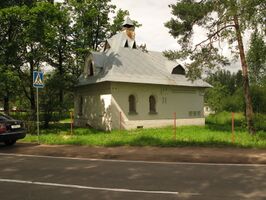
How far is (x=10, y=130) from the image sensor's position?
1405 centimetres

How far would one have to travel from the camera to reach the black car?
45.1 feet

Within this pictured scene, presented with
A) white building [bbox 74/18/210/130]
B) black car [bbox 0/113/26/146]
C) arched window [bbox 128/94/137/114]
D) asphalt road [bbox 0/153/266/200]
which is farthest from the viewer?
arched window [bbox 128/94/137/114]

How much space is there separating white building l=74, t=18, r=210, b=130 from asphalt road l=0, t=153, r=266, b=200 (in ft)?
47.7

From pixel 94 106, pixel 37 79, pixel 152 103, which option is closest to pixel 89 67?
pixel 94 106

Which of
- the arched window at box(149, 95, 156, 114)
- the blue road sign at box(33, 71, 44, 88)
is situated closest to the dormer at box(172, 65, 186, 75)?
the arched window at box(149, 95, 156, 114)

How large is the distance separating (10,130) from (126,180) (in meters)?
8.25

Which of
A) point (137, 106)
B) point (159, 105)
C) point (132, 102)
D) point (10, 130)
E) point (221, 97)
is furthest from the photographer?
point (221, 97)

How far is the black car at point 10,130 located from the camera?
13758 mm

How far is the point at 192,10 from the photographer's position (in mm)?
20562

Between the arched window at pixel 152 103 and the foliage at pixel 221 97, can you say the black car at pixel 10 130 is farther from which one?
the arched window at pixel 152 103

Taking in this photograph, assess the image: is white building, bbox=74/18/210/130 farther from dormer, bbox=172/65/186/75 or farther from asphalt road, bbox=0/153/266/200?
asphalt road, bbox=0/153/266/200

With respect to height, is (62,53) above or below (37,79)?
above

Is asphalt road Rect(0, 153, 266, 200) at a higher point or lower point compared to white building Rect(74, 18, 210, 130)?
lower

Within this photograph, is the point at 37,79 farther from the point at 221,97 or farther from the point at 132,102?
the point at 221,97
